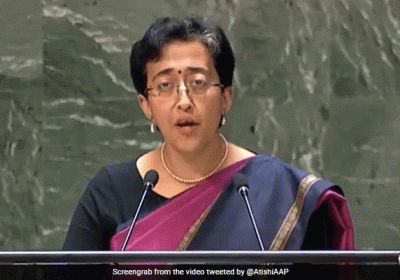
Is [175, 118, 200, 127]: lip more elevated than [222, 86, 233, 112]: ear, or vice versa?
[222, 86, 233, 112]: ear

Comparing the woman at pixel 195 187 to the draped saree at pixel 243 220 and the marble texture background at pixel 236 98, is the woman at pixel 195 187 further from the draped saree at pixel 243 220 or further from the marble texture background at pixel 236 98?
the marble texture background at pixel 236 98

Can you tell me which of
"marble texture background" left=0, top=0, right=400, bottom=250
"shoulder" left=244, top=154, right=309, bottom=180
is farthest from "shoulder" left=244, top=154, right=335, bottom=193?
"marble texture background" left=0, top=0, right=400, bottom=250

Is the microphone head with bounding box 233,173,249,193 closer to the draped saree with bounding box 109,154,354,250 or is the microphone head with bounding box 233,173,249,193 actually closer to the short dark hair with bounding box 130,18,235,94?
the draped saree with bounding box 109,154,354,250

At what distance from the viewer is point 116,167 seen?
7.23ft

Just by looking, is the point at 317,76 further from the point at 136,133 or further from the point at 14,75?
the point at 14,75

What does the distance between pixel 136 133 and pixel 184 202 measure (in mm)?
1190

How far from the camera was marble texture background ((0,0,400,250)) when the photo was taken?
3.18 meters

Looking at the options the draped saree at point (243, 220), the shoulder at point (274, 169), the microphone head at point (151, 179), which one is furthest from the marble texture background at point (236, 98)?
the microphone head at point (151, 179)

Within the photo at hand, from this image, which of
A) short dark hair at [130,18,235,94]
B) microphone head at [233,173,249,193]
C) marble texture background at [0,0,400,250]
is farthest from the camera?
marble texture background at [0,0,400,250]

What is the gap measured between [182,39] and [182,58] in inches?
2.3

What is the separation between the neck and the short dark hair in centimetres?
17

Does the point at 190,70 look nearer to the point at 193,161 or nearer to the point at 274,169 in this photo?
the point at 193,161

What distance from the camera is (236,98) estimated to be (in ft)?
10.5

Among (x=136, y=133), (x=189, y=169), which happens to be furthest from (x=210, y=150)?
(x=136, y=133)
